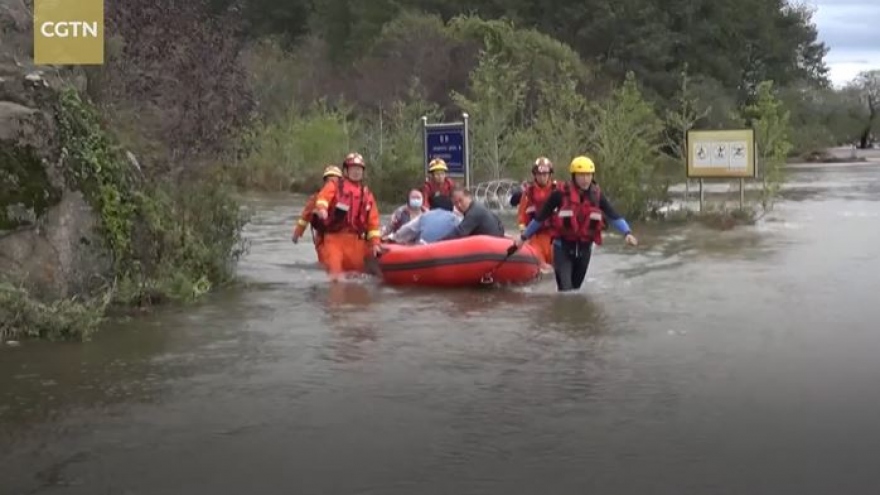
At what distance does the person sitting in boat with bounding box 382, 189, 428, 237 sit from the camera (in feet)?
53.6

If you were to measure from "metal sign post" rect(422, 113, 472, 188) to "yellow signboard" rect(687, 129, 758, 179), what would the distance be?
4.65m

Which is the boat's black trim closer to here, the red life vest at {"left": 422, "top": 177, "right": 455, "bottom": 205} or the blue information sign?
the red life vest at {"left": 422, "top": 177, "right": 455, "bottom": 205}

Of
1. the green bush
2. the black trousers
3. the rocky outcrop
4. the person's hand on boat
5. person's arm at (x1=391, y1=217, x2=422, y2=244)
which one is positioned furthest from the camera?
person's arm at (x1=391, y1=217, x2=422, y2=244)

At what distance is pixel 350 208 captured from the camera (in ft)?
50.5

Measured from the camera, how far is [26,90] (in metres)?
12.1

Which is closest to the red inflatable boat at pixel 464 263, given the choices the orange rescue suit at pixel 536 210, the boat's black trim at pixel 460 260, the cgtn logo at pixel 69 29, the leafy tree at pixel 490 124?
the boat's black trim at pixel 460 260

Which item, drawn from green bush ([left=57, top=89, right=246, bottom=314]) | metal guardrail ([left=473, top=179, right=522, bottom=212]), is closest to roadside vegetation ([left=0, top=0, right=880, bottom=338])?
green bush ([left=57, top=89, right=246, bottom=314])

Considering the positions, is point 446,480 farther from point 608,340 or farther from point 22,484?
point 608,340

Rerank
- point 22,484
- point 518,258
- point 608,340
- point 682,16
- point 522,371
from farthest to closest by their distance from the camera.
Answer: point 682,16, point 518,258, point 608,340, point 522,371, point 22,484

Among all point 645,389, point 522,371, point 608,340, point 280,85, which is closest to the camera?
point 645,389

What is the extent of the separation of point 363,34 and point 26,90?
201ft

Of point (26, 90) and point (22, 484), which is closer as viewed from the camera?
point (22, 484)

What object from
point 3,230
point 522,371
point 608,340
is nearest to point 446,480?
point 522,371

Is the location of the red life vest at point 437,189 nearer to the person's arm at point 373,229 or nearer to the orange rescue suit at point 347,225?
the orange rescue suit at point 347,225
